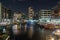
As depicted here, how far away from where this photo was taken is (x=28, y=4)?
238 centimetres

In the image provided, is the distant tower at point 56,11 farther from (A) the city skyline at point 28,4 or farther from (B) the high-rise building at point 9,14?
(B) the high-rise building at point 9,14

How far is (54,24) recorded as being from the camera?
2307 millimetres

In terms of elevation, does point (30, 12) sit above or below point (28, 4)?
below

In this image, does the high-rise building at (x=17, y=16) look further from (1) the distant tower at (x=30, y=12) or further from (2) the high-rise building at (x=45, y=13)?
(2) the high-rise building at (x=45, y=13)

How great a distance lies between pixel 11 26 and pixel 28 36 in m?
0.48

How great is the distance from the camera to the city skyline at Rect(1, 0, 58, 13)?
7.68 feet

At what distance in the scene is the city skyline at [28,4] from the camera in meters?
2.34

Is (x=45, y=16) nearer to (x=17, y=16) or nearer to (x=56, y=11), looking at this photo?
(x=56, y=11)

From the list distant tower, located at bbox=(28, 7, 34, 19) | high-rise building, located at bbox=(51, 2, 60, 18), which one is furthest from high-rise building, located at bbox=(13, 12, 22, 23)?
high-rise building, located at bbox=(51, 2, 60, 18)

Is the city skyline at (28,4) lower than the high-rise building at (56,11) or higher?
higher

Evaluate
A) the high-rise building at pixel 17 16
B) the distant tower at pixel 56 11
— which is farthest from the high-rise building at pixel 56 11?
the high-rise building at pixel 17 16

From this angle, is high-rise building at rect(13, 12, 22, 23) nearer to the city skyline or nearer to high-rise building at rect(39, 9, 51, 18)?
the city skyline

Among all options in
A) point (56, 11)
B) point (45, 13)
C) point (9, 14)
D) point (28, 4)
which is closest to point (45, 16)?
point (45, 13)

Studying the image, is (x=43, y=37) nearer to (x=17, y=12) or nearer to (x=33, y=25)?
(x=33, y=25)
